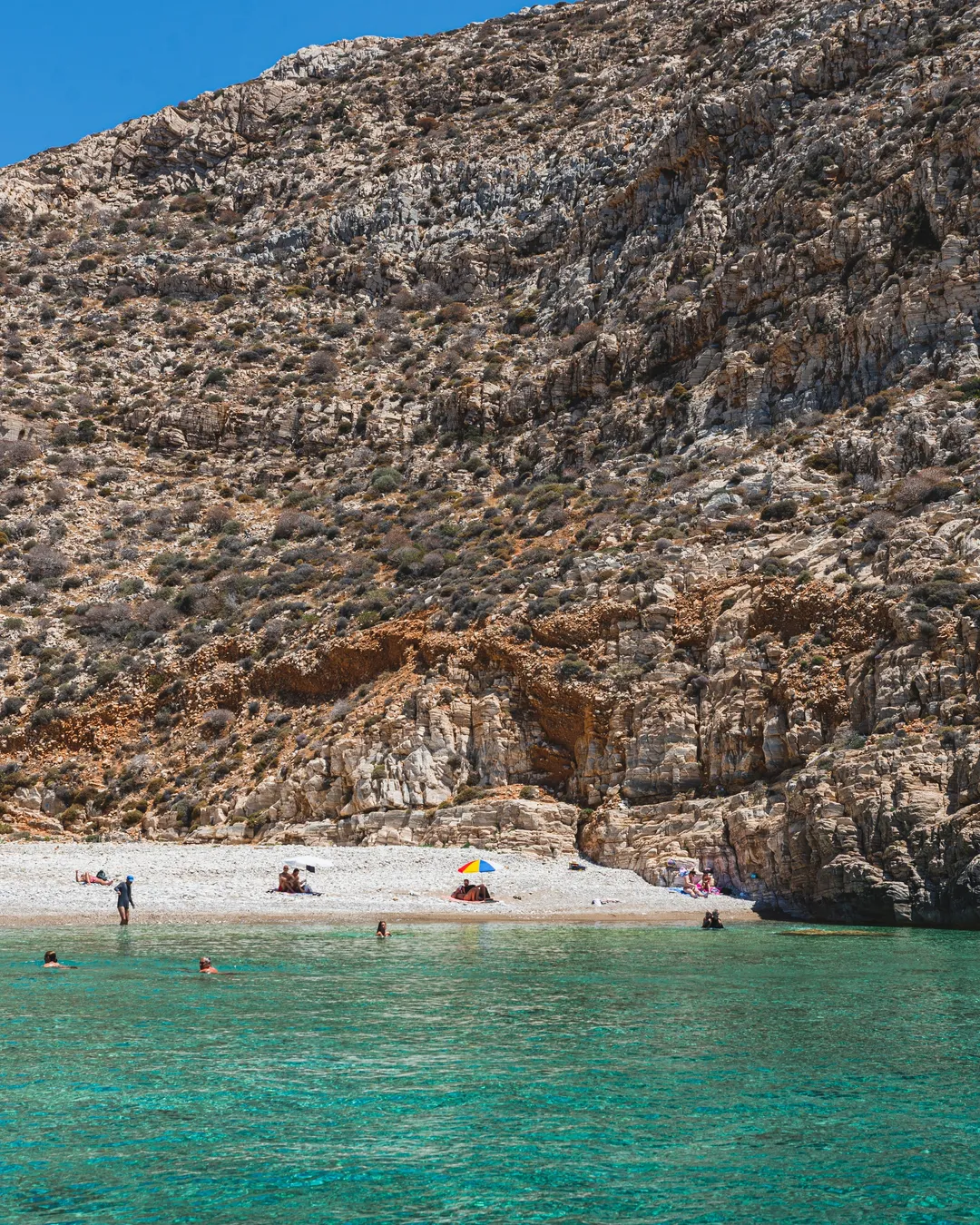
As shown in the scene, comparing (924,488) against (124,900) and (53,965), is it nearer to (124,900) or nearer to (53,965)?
(124,900)

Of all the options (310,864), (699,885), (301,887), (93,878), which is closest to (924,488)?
(699,885)

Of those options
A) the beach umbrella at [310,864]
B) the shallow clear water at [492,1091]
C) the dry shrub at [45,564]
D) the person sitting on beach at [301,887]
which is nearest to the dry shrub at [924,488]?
the shallow clear water at [492,1091]

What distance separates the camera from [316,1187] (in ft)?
27.2

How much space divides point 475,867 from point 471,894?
4.10 ft

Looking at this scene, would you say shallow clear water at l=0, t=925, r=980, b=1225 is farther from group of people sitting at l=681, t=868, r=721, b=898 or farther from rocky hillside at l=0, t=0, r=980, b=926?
rocky hillside at l=0, t=0, r=980, b=926

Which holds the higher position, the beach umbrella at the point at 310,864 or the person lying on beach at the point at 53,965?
the beach umbrella at the point at 310,864

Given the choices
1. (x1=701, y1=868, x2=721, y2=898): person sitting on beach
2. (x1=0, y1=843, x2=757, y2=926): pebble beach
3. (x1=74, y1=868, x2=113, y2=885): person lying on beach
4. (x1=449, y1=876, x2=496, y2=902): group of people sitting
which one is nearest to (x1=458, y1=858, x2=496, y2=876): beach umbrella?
(x1=0, y1=843, x2=757, y2=926): pebble beach

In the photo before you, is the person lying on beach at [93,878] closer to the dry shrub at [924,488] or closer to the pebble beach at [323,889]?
the pebble beach at [323,889]

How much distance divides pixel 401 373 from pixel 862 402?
27285 millimetres

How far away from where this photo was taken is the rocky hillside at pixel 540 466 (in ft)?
97.8

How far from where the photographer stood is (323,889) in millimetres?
27859

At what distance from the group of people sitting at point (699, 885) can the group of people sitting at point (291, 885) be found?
9.24 metres

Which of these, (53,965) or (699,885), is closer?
(53,965)

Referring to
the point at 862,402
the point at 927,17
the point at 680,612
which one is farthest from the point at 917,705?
the point at 927,17
